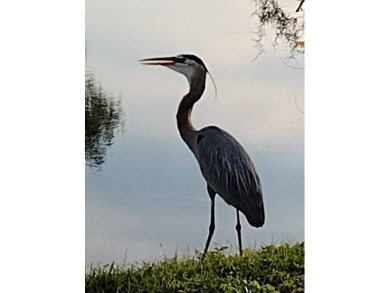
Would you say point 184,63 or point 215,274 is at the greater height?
point 184,63

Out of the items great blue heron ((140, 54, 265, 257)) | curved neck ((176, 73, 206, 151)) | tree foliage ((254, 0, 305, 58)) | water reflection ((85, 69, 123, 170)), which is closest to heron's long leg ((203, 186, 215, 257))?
great blue heron ((140, 54, 265, 257))

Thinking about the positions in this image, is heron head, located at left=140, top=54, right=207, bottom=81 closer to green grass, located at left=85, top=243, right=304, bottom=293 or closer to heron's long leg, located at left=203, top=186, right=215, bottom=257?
heron's long leg, located at left=203, top=186, right=215, bottom=257

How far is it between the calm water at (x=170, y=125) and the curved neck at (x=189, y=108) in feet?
0.06

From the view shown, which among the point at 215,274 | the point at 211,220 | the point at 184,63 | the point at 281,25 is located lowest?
the point at 215,274

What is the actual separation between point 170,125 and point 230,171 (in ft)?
0.74

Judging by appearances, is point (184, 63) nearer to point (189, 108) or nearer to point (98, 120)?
point (189, 108)

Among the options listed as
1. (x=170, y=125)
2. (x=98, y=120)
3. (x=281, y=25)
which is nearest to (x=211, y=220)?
(x=170, y=125)

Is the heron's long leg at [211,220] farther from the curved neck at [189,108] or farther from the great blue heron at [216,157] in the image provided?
the curved neck at [189,108]

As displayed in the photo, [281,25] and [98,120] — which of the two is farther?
[281,25]

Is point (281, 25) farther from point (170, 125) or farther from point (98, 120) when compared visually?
point (98, 120)

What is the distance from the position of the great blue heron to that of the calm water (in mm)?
19

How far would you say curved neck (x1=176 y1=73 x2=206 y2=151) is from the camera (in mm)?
2172

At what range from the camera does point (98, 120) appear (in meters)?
2.13
